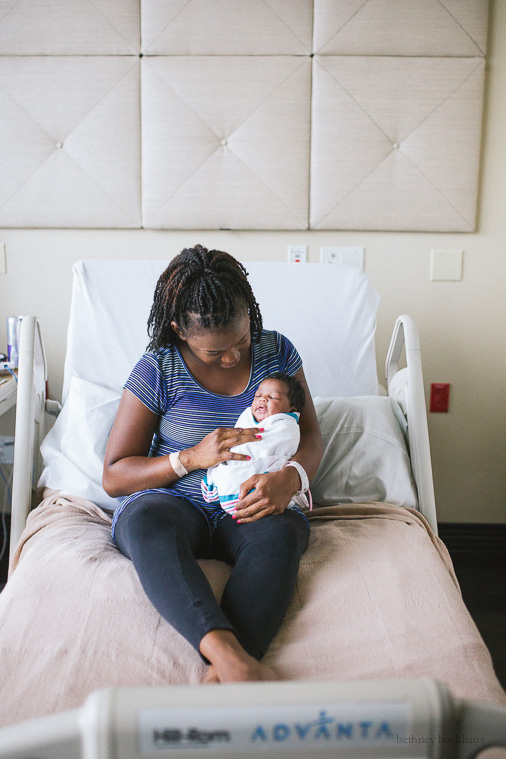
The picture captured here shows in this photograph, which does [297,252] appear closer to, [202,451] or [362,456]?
[362,456]

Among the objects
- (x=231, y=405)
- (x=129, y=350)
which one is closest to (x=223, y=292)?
(x=231, y=405)

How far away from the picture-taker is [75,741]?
0.63m

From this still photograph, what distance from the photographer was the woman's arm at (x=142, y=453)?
1331 mm

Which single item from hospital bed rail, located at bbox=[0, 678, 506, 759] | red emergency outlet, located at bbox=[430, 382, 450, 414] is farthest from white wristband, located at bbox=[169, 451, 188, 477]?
red emergency outlet, located at bbox=[430, 382, 450, 414]

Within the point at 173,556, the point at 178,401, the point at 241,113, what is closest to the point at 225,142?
the point at 241,113

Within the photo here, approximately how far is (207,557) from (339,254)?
1.23 m

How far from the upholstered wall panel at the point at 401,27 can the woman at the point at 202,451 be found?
1068 millimetres

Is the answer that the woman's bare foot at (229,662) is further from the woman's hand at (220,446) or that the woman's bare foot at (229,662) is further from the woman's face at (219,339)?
the woman's face at (219,339)

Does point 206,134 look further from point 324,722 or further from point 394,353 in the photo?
point 324,722

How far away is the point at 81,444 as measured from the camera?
1.62 meters

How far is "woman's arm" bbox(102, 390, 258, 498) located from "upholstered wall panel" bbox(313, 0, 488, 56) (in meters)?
1.39

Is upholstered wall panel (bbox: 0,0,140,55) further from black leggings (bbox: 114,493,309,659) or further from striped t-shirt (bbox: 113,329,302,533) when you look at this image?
black leggings (bbox: 114,493,309,659)

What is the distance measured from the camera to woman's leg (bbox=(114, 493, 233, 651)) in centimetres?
102

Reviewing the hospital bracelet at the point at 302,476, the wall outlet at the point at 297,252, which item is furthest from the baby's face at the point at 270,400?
the wall outlet at the point at 297,252
